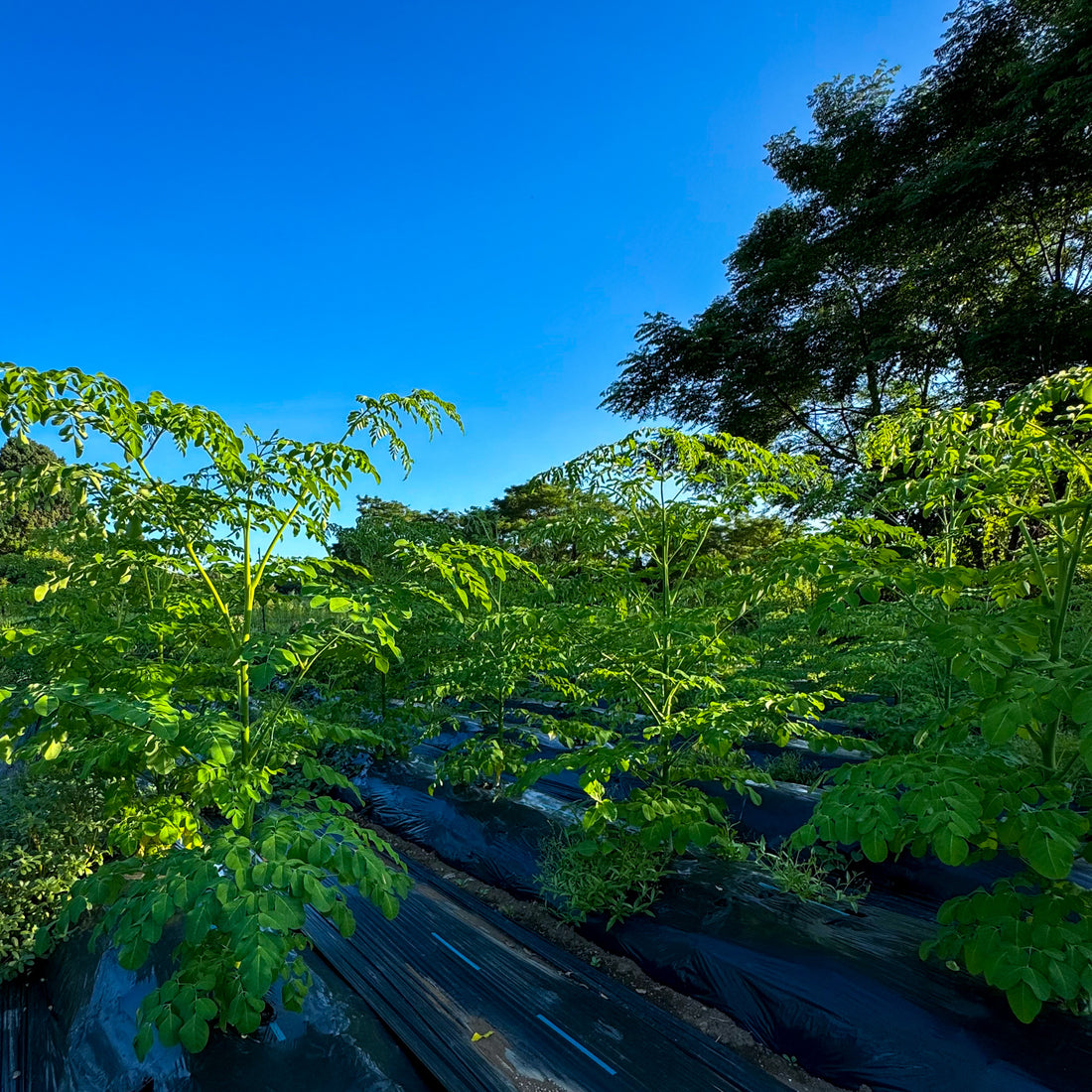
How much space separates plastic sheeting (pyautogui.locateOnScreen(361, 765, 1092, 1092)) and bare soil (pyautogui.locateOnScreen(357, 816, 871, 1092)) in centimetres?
4

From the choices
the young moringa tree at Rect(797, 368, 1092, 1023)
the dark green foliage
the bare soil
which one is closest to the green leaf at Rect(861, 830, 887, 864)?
the young moringa tree at Rect(797, 368, 1092, 1023)

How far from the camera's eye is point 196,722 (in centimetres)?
167

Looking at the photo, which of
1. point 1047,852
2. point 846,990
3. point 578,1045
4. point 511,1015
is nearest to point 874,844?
point 1047,852

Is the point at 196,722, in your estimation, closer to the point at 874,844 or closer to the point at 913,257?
the point at 874,844

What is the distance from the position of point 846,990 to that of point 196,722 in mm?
2635

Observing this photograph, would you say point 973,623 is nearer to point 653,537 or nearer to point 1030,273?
point 653,537

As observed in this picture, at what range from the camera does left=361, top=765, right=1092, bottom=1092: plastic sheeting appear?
1.75 metres

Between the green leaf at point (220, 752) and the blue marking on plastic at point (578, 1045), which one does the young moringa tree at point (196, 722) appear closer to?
the green leaf at point (220, 752)

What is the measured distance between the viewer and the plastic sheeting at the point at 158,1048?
174cm

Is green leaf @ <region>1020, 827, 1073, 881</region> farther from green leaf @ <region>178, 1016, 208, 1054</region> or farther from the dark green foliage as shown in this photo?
the dark green foliage

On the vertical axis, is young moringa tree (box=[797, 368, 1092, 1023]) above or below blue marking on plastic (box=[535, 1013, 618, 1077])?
above

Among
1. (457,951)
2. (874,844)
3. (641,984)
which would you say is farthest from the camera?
(457,951)

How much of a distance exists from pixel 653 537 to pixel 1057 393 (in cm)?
170

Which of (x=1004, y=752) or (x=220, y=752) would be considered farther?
(x=1004, y=752)
